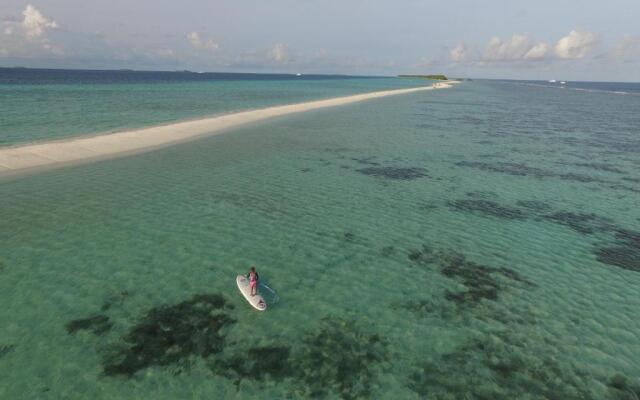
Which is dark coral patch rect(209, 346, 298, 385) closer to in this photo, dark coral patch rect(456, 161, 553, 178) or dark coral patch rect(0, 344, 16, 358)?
dark coral patch rect(0, 344, 16, 358)

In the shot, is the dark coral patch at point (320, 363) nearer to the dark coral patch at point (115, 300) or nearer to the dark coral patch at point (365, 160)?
the dark coral patch at point (115, 300)

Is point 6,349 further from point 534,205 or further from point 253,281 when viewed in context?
point 534,205

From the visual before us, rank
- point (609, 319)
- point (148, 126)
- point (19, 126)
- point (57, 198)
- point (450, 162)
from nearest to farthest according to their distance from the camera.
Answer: point (609, 319), point (57, 198), point (450, 162), point (19, 126), point (148, 126)

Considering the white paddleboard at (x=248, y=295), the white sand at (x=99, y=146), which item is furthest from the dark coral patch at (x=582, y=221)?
the white sand at (x=99, y=146)

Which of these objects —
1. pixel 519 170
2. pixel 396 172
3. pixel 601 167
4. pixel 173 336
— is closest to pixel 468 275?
pixel 173 336

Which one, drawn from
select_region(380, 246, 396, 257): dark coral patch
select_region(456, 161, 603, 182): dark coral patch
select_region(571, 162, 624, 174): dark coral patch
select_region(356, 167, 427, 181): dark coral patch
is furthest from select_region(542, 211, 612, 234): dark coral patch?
select_region(571, 162, 624, 174): dark coral patch

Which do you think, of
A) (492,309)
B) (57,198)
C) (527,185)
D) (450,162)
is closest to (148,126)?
(57,198)

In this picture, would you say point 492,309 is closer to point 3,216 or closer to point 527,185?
point 527,185
